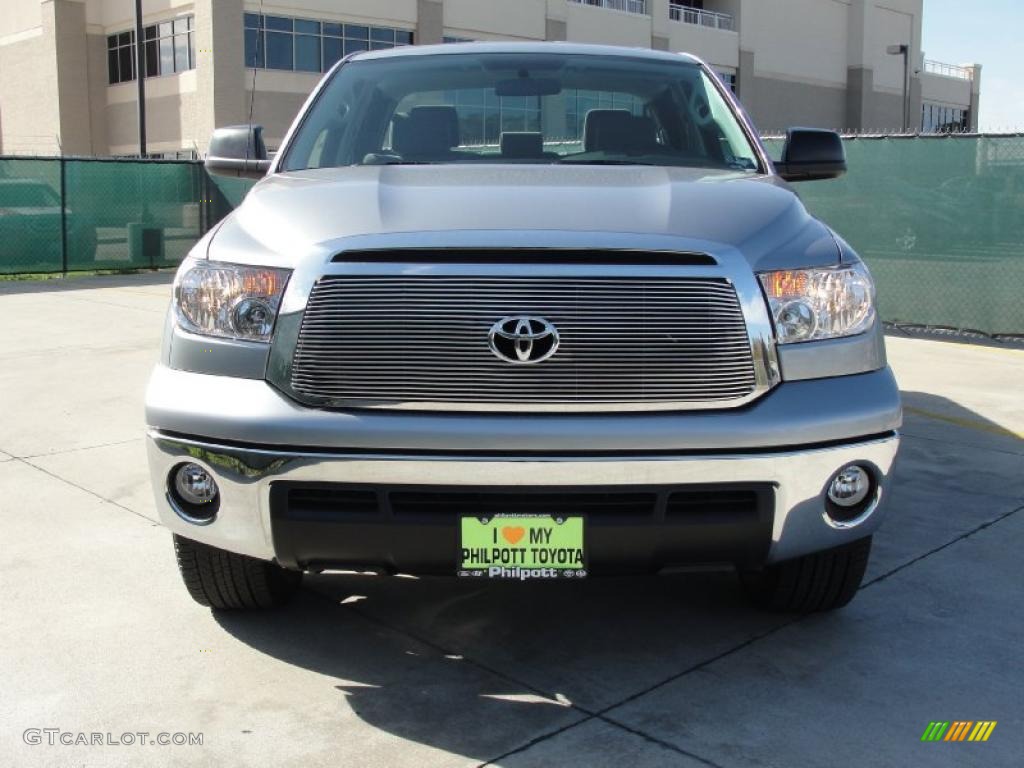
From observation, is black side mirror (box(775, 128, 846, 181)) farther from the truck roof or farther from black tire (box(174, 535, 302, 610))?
black tire (box(174, 535, 302, 610))

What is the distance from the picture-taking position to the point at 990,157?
36.6 feet

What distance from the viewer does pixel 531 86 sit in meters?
5.04

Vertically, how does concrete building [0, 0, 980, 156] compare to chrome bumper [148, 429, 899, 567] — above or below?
above

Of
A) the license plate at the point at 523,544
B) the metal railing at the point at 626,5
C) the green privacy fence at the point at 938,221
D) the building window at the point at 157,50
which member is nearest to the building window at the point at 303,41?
the building window at the point at 157,50

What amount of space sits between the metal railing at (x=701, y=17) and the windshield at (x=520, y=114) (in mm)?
48410

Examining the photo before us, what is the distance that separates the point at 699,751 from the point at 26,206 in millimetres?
17741

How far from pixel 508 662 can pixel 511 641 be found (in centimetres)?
16

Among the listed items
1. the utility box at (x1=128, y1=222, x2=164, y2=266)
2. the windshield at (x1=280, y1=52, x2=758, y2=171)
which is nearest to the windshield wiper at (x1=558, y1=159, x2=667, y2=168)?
the windshield at (x1=280, y1=52, x2=758, y2=171)

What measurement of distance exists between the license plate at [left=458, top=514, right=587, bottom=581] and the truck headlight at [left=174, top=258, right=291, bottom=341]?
2.59 feet

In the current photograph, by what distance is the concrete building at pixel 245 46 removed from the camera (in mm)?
35938

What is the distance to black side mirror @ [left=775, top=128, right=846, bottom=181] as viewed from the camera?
15.9ft

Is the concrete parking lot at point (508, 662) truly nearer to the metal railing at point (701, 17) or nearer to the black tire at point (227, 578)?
the black tire at point (227, 578)

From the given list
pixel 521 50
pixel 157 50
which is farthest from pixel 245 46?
pixel 521 50

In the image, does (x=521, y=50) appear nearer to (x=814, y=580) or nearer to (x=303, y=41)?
(x=814, y=580)
